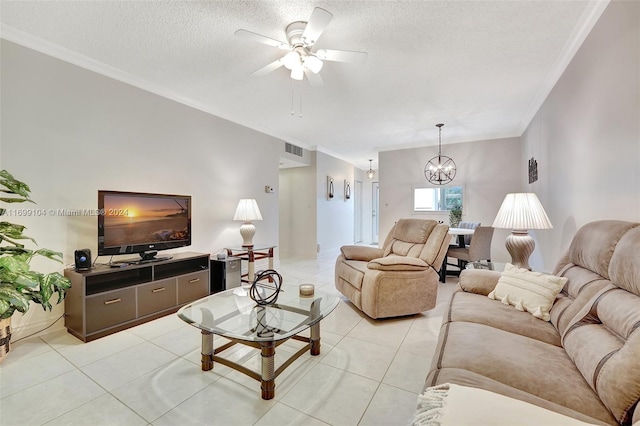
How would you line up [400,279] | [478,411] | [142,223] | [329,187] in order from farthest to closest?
[329,187], [142,223], [400,279], [478,411]

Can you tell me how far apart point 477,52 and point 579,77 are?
34.3 inches

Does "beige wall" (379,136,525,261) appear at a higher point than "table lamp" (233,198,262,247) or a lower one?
higher

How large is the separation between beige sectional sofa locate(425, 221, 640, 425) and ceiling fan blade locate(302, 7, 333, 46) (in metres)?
2.03

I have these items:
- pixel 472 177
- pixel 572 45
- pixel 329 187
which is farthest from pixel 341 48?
pixel 472 177

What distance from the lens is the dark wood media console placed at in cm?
225

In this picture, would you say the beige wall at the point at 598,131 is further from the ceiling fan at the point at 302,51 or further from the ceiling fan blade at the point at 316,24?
the ceiling fan blade at the point at 316,24

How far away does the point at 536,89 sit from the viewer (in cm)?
328

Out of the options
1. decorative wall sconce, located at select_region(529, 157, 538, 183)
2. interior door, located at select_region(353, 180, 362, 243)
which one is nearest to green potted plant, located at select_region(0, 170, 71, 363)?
decorative wall sconce, located at select_region(529, 157, 538, 183)

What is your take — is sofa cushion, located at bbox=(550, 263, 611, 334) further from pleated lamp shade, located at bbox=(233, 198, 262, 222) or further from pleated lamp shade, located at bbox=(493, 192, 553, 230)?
pleated lamp shade, located at bbox=(233, 198, 262, 222)

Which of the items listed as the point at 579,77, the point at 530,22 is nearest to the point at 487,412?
the point at 530,22

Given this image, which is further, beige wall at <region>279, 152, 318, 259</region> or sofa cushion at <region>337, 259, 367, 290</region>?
beige wall at <region>279, 152, 318, 259</region>

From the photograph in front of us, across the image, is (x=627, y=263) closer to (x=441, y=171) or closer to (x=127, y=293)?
(x=127, y=293)

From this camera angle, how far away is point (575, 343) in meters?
1.21

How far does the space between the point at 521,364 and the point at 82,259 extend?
3145mm
